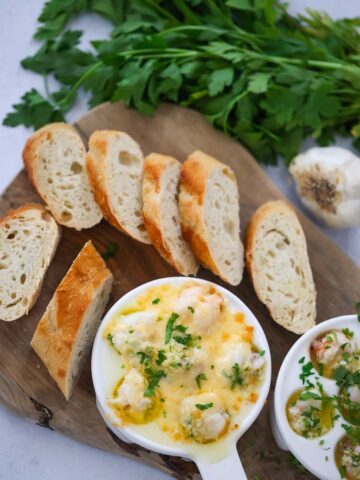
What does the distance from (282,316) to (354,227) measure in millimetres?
794

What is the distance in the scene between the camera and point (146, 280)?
3861 millimetres

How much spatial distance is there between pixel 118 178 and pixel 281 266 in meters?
1.07

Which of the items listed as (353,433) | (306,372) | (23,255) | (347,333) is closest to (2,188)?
(23,255)

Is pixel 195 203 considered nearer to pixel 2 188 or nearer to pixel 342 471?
pixel 2 188

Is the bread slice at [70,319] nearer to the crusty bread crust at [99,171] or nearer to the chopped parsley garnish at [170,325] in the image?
the crusty bread crust at [99,171]

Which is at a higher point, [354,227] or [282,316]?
[354,227]

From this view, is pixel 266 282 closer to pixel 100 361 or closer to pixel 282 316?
pixel 282 316

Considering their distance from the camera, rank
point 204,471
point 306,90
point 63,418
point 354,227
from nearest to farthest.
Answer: point 204,471, point 63,418, point 306,90, point 354,227

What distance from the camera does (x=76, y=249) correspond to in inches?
151

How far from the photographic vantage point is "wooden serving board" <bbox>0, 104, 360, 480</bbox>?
3629 mm

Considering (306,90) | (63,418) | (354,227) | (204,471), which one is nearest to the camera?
(204,471)

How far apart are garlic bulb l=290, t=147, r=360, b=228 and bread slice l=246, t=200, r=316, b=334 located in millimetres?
198

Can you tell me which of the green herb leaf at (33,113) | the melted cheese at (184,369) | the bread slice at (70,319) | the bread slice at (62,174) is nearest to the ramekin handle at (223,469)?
the melted cheese at (184,369)

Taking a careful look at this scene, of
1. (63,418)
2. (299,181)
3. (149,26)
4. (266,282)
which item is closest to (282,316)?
(266,282)
